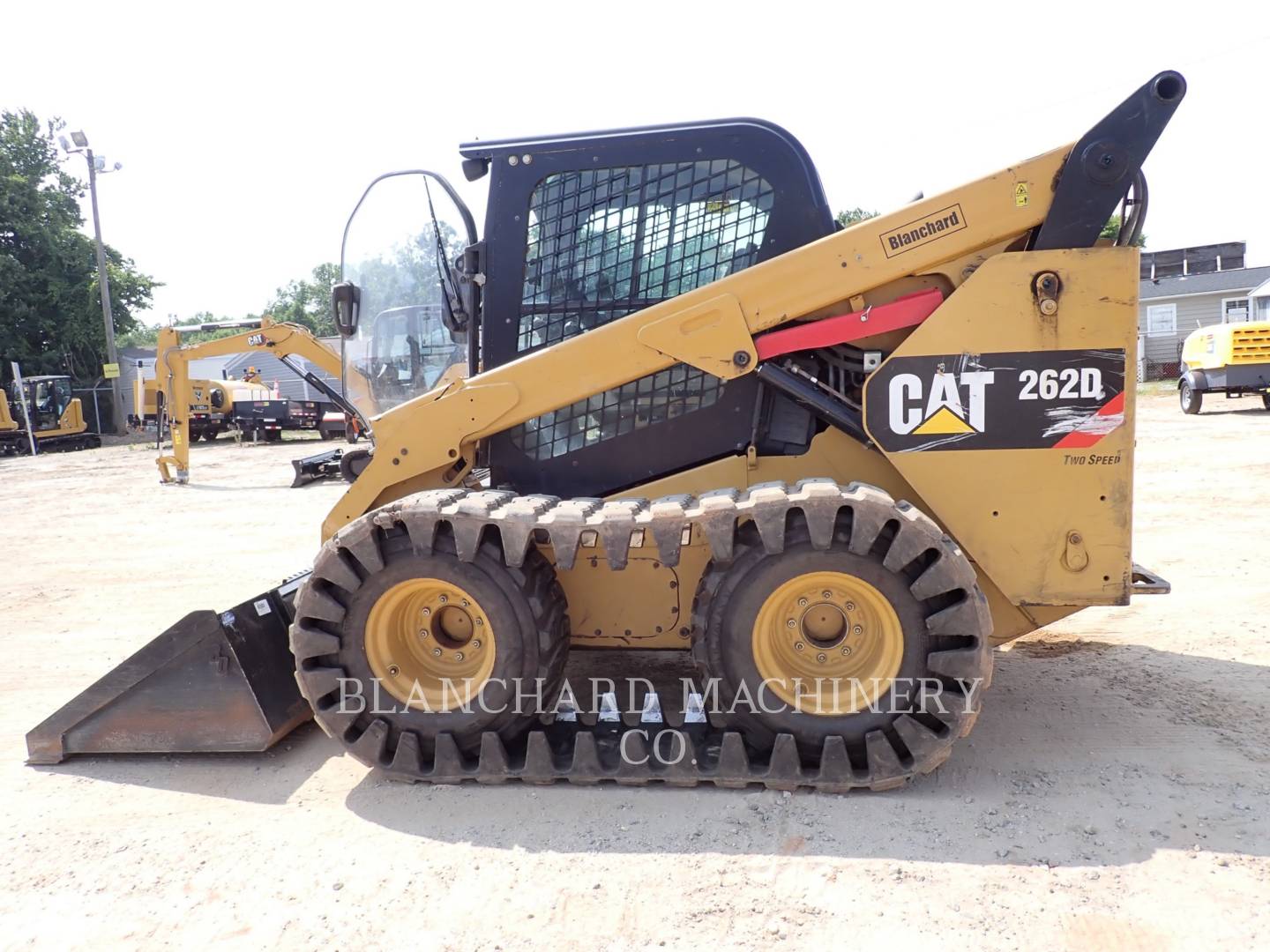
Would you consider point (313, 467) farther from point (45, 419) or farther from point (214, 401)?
point (45, 419)

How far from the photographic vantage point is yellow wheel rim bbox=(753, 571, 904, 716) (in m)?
3.56

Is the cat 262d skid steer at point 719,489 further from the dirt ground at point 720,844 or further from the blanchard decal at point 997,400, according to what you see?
the dirt ground at point 720,844

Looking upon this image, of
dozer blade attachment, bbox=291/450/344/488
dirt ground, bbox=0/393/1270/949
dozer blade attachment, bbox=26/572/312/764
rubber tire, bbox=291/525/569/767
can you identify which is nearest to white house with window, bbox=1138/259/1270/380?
dozer blade attachment, bbox=291/450/344/488

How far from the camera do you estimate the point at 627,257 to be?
4219 millimetres

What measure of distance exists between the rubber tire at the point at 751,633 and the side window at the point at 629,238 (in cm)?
128

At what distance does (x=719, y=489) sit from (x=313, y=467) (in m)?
12.7

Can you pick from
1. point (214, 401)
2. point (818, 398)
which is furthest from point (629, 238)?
point (214, 401)

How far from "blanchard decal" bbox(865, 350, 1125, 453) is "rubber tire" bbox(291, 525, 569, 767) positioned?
61.5 inches

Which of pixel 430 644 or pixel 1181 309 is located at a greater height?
pixel 1181 309

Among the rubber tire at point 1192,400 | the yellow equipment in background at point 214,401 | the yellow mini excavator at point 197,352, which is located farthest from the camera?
the yellow equipment in background at point 214,401

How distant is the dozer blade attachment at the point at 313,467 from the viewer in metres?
15.2

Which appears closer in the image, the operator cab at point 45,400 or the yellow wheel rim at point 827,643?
the yellow wheel rim at point 827,643

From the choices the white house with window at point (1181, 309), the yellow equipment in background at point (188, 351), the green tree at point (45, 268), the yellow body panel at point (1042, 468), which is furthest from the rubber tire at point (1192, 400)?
the green tree at point (45, 268)

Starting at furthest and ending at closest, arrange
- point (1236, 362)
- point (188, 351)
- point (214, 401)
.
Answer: point (214, 401), point (1236, 362), point (188, 351)
